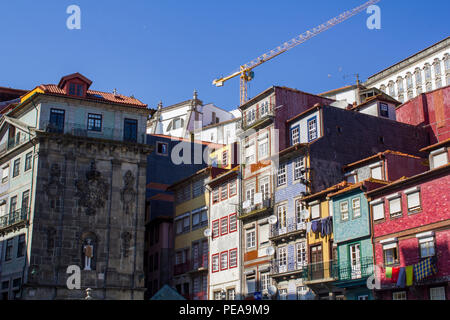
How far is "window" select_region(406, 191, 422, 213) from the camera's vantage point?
4006 centimetres

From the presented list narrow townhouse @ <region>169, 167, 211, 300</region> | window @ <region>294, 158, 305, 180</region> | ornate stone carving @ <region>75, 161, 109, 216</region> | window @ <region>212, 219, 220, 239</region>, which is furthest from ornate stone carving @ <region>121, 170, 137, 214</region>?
window @ <region>294, 158, 305, 180</region>

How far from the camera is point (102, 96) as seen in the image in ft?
218

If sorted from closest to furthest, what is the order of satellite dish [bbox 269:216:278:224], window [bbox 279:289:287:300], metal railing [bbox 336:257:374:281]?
metal railing [bbox 336:257:374:281]
window [bbox 279:289:287:300]
satellite dish [bbox 269:216:278:224]

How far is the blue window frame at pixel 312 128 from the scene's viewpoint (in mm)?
53812

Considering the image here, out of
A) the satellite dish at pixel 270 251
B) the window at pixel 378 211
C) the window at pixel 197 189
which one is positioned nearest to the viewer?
the window at pixel 378 211

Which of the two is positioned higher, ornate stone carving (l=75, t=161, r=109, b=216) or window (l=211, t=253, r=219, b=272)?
ornate stone carving (l=75, t=161, r=109, b=216)

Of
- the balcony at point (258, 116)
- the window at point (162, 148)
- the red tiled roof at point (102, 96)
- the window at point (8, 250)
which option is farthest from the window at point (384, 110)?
the window at point (8, 250)

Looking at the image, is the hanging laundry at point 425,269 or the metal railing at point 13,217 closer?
the hanging laundry at point 425,269

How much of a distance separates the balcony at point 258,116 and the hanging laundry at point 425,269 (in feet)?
73.1

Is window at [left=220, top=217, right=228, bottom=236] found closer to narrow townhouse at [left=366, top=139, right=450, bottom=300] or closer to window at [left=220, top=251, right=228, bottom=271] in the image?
window at [left=220, top=251, right=228, bottom=271]

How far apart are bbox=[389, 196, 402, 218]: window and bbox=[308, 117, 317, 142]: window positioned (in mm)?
12963

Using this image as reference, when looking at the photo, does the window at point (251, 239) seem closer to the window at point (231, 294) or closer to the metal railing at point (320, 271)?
the window at point (231, 294)

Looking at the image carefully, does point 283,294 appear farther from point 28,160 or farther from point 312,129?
point 28,160

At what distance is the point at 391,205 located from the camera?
4191cm
